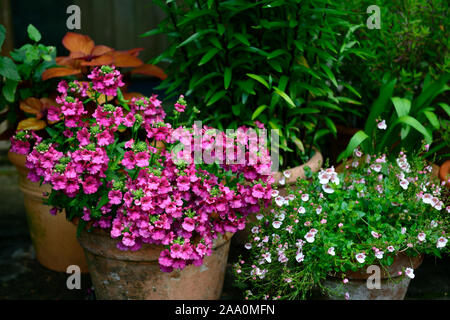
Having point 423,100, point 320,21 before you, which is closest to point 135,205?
point 320,21

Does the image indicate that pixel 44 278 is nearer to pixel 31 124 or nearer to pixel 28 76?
pixel 31 124

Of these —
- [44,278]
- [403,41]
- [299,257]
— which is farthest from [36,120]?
[403,41]

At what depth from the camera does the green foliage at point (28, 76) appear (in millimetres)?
2002

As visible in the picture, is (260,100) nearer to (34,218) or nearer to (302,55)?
(302,55)

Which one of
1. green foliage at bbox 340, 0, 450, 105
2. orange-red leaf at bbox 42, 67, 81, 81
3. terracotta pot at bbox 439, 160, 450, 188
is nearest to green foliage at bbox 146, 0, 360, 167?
green foliage at bbox 340, 0, 450, 105

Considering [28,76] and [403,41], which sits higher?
[403,41]

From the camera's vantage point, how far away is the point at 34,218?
2.15 meters

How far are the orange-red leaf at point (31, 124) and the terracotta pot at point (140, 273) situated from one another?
483 millimetres

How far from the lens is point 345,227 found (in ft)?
5.35

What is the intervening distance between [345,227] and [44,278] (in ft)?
4.45

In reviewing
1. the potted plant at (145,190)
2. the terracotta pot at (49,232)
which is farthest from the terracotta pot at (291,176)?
the terracotta pot at (49,232)

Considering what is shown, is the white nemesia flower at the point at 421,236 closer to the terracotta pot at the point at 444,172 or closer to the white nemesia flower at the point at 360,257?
the white nemesia flower at the point at 360,257

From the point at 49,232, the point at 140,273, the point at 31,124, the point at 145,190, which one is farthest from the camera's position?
the point at 49,232

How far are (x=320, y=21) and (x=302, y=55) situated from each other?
16 centimetres
